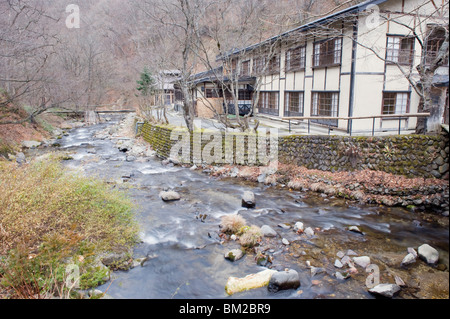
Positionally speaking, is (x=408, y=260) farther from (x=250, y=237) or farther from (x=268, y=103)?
(x=268, y=103)

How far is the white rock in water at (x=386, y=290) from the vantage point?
17.5 feet

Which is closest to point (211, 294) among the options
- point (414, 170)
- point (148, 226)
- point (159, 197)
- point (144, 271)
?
point (144, 271)

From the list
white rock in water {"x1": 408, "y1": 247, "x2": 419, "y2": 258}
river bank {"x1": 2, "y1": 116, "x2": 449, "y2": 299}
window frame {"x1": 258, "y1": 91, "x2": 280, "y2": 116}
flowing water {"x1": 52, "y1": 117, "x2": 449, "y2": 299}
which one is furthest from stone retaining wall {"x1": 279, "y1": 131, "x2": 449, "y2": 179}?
window frame {"x1": 258, "y1": 91, "x2": 280, "y2": 116}

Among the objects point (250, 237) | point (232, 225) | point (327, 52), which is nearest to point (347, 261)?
point (250, 237)

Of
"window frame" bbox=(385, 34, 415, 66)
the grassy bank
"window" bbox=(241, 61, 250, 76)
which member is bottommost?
the grassy bank

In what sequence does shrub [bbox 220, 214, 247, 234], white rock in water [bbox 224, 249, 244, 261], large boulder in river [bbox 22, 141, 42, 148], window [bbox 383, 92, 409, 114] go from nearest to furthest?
white rock in water [bbox 224, 249, 244, 261] < shrub [bbox 220, 214, 247, 234] < window [bbox 383, 92, 409, 114] < large boulder in river [bbox 22, 141, 42, 148]

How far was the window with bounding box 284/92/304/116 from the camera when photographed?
62.2 ft

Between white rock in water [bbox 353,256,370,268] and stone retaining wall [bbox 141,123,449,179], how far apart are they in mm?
4044

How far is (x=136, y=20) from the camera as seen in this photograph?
80.0ft

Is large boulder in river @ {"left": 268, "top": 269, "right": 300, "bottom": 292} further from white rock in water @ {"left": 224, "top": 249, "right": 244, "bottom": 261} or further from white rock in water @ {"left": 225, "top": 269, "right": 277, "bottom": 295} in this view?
white rock in water @ {"left": 224, "top": 249, "right": 244, "bottom": 261}

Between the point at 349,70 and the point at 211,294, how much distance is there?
12.8 metres

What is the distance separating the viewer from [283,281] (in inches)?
220

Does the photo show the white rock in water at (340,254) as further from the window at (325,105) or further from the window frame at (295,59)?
the window frame at (295,59)

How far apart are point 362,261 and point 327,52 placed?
12772 millimetres
